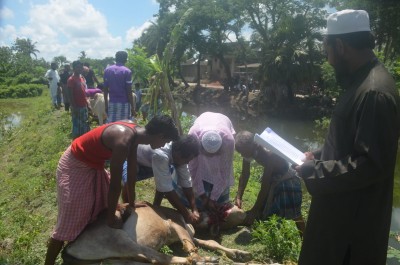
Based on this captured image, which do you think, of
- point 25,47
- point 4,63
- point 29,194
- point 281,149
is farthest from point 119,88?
point 25,47

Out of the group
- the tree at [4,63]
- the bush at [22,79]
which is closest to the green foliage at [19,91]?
the bush at [22,79]

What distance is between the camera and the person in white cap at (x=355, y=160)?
76.7 inches

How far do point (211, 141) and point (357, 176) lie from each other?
2661 millimetres

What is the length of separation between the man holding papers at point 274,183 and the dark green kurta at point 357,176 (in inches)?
79.2

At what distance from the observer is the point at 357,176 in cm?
195

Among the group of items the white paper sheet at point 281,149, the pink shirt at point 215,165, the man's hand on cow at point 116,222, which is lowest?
the man's hand on cow at point 116,222

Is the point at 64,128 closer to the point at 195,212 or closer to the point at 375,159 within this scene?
the point at 195,212

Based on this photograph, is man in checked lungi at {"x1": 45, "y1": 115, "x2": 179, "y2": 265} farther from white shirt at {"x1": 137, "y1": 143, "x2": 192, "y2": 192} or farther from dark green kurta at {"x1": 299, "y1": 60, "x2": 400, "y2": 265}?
dark green kurta at {"x1": 299, "y1": 60, "x2": 400, "y2": 265}

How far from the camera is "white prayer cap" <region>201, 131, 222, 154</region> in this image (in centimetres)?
453

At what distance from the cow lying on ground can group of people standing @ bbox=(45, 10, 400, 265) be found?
10 centimetres

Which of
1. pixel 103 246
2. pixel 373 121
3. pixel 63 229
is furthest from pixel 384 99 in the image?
pixel 63 229

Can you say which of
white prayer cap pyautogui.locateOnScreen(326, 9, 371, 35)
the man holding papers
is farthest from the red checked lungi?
white prayer cap pyautogui.locateOnScreen(326, 9, 371, 35)

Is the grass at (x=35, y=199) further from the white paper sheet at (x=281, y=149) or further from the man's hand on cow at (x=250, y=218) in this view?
the white paper sheet at (x=281, y=149)

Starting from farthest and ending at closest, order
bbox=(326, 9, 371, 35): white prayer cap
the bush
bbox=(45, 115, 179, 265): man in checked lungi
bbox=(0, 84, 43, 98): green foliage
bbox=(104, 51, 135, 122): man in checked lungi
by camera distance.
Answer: the bush < bbox=(0, 84, 43, 98): green foliage < bbox=(104, 51, 135, 122): man in checked lungi < bbox=(45, 115, 179, 265): man in checked lungi < bbox=(326, 9, 371, 35): white prayer cap
